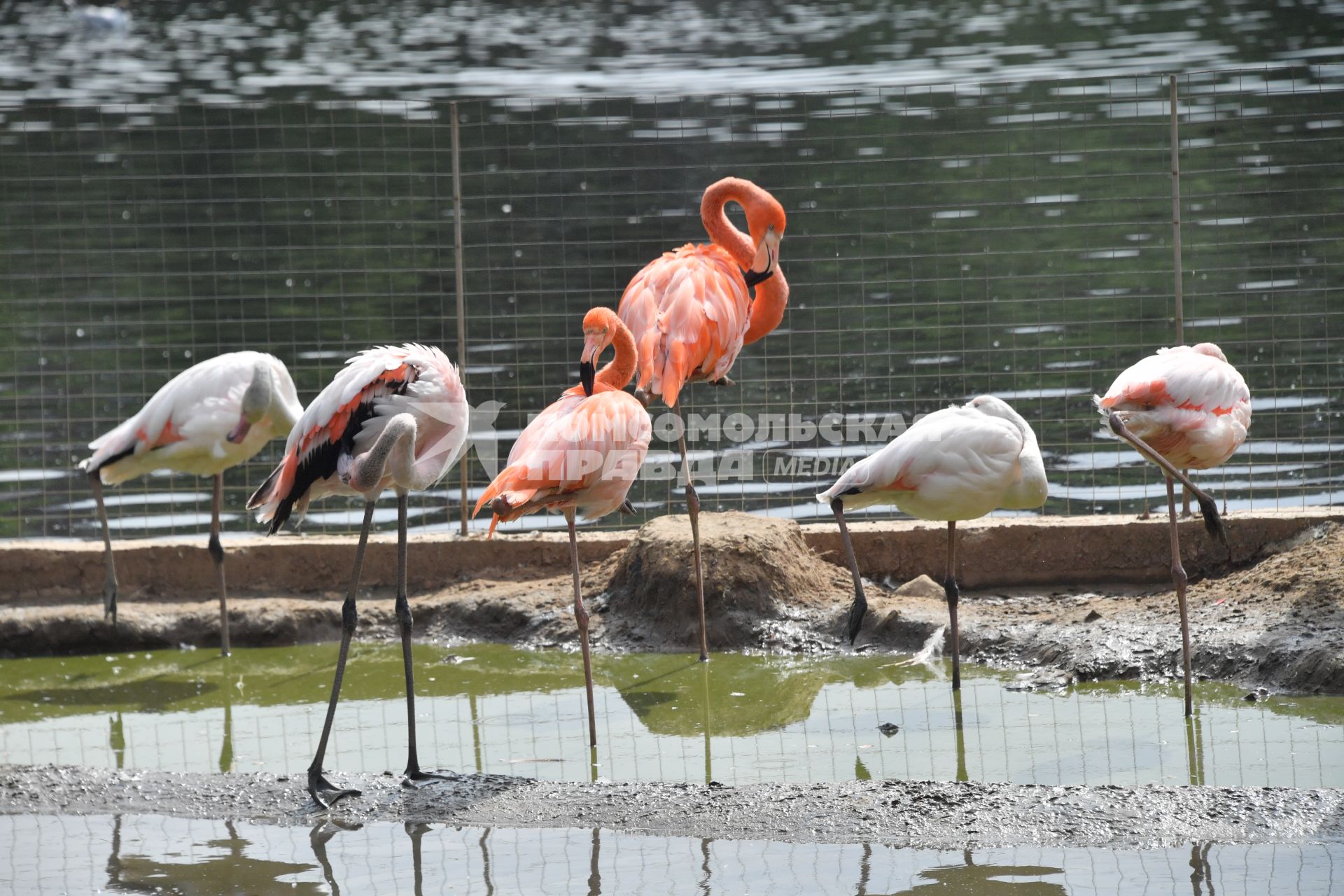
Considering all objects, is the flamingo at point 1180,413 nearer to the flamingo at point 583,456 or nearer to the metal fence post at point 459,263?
the flamingo at point 583,456

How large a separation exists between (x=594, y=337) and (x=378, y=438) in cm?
98

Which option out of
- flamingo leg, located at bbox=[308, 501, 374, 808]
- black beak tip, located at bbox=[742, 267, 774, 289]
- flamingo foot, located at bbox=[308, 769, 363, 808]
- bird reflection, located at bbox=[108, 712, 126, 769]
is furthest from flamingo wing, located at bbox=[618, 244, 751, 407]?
bird reflection, located at bbox=[108, 712, 126, 769]

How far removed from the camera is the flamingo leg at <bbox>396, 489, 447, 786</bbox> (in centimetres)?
468

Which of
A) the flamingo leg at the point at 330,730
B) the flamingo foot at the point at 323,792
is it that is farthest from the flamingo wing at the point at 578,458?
the flamingo foot at the point at 323,792

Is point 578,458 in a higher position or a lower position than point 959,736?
higher

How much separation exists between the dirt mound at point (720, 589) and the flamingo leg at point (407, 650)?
1.59 m

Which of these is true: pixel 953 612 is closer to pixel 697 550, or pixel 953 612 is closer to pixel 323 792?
pixel 697 550

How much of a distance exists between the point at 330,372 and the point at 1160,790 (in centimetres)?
Answer: 760

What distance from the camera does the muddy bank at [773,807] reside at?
397 cm

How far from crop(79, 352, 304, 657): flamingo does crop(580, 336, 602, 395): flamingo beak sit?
5.81 ft

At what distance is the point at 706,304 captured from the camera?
6102mm

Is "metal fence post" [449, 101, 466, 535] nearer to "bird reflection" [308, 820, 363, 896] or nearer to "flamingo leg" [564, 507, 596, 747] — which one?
"flamingo leg" [564, 507, 596, 747]

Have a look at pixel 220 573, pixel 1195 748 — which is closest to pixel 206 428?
pixel 220 573

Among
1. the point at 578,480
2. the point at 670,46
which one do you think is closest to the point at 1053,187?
the point at 578,480
